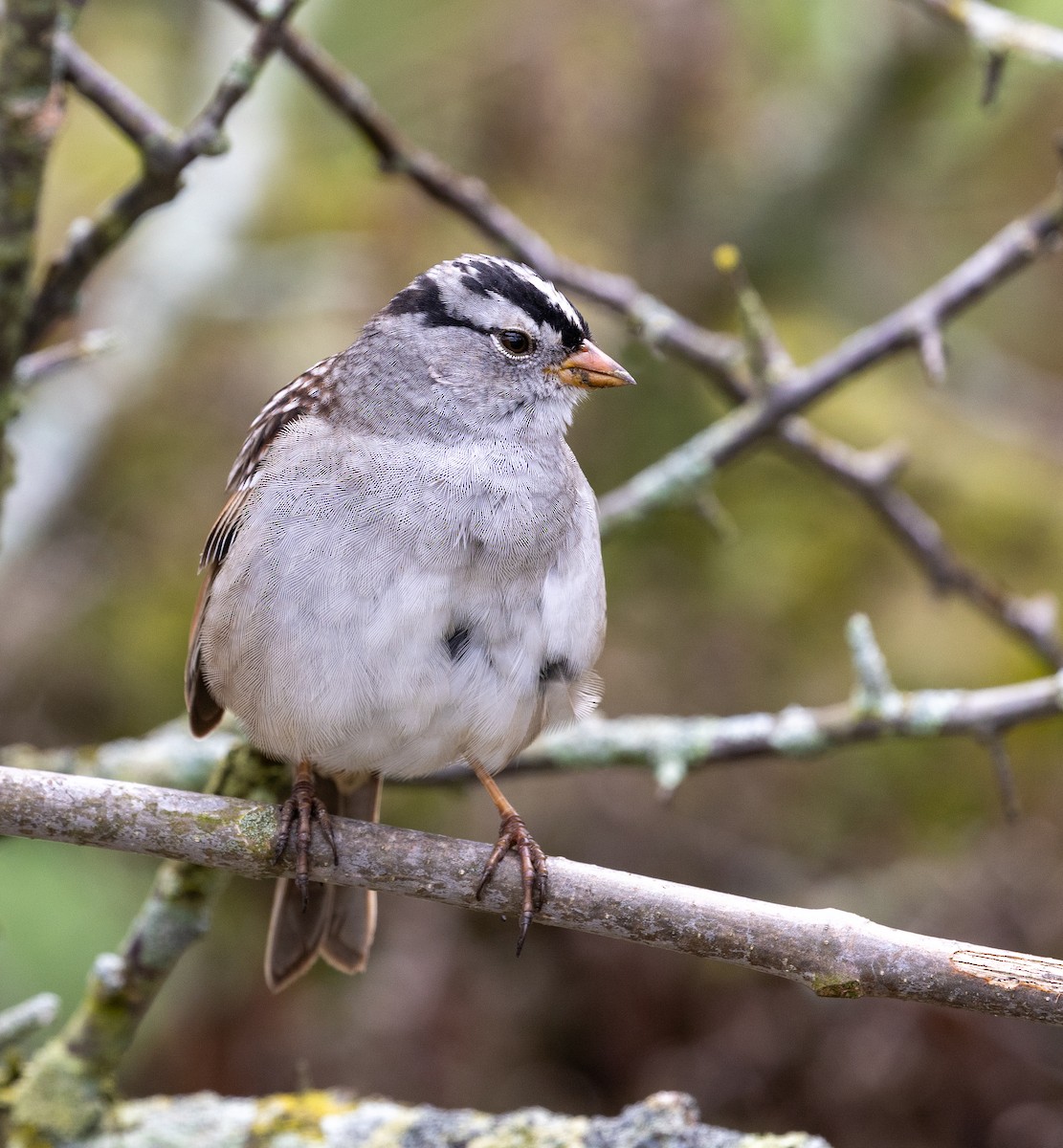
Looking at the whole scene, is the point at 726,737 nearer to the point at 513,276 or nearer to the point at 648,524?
the point at 513,276

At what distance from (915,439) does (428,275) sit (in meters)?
2.75

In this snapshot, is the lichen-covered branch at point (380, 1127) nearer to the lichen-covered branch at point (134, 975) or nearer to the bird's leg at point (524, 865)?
the lichen-covered branch at point (134, 975)

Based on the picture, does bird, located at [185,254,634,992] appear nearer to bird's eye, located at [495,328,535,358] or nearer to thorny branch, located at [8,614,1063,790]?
bird's eye, located at [495,328,535,358]

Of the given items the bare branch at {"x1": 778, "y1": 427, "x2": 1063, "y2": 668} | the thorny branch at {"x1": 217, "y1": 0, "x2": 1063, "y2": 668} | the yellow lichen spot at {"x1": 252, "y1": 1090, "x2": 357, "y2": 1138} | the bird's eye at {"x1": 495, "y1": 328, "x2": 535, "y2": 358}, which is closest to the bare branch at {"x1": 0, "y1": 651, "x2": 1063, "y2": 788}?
the bare branch at {"x1": 778, "y1": 427, "x2": 1063, "y2": 668}

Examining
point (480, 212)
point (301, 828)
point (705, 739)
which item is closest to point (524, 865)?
point (301, 828)

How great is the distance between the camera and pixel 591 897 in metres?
2.14

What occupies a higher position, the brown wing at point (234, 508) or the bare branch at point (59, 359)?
the bare branch at point (59, 359)

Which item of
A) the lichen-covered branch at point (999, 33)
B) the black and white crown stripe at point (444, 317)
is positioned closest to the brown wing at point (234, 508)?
the black and white crown stripe at point (444, 317)

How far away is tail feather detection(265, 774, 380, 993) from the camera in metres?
2.87

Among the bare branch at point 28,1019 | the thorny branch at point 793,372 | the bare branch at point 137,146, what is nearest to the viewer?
the bare branch at point 28,1019

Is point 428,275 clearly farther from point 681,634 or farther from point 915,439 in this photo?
point 915,439

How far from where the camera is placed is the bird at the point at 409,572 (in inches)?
97.0

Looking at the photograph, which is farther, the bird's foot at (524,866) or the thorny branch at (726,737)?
the thorny branch at (726,737)

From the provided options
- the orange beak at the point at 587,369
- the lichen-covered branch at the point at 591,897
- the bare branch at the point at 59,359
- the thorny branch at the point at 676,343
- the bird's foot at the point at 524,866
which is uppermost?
the thorny branch at the point at 676,343
